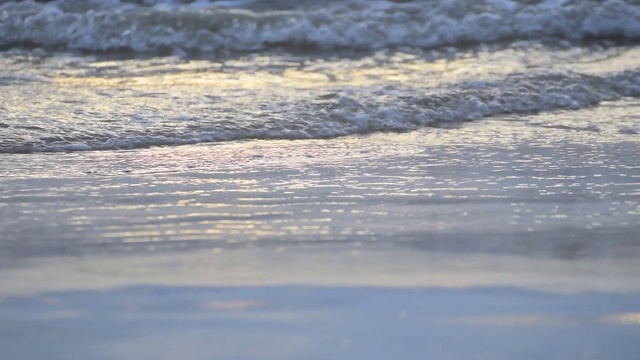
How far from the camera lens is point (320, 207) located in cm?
167

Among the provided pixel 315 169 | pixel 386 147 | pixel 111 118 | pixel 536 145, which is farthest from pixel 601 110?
pixel 111 118

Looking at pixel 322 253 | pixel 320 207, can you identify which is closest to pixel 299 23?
pixel 320 207

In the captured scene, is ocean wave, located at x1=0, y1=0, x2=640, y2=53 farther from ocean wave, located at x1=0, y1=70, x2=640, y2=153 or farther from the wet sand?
the wet sand

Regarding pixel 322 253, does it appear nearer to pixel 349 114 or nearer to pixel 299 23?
pixel 349 114

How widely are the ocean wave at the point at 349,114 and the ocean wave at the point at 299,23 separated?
1.41 meters

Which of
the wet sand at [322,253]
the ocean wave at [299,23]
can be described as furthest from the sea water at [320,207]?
the ocean wave at [299,23]

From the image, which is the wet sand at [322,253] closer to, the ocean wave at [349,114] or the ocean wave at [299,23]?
the ocean wave at [349,114]

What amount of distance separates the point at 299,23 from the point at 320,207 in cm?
307

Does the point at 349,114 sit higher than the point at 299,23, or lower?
lower

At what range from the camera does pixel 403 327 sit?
1.10m

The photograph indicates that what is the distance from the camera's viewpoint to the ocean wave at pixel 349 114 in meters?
2.31

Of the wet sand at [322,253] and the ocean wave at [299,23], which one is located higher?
the ocean wave at [299,23]

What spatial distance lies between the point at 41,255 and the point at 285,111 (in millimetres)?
1291

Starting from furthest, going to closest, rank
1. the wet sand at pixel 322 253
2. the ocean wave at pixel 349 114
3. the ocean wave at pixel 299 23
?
the ocean wave at pixel 299 23
the ocean wave at pixel 349 114
the wet sand at pixel 322 253
